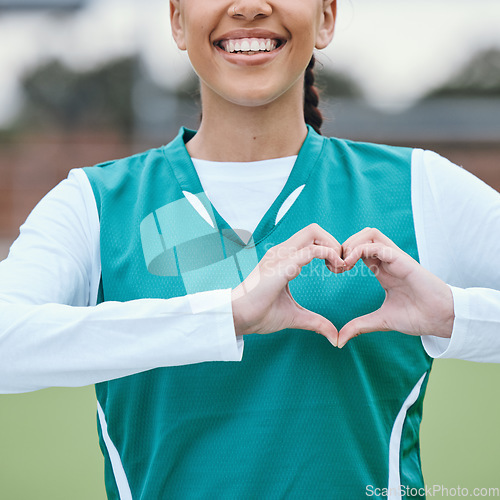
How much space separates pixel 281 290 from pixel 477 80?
1667 centimetres

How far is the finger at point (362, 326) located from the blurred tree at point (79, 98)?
13.8m

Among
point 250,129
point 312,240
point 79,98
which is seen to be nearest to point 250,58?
point 250,129

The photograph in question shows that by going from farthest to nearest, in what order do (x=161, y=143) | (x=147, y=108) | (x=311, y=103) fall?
1. (x=147, y=108)
2. (x=161, y=143)
3. (x=311, y=103)

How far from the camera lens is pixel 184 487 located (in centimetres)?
114

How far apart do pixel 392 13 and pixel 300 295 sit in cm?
1336

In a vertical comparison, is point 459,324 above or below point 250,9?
below

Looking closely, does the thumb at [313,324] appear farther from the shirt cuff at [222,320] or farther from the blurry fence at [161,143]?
the blurry fence at [161,143]

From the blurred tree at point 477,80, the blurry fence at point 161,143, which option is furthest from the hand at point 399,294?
the blurred tree at point 477,80

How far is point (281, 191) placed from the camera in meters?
1.25

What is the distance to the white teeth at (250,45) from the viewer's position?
119cm

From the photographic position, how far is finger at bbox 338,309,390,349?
106 centimetres

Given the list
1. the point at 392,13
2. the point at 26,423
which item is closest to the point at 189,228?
the point at 26,423

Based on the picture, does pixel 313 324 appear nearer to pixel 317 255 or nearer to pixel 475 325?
pixel 317 255

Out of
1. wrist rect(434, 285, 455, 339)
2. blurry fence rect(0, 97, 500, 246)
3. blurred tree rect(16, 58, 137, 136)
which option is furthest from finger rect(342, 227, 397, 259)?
blurred tree rect(16, 58, 137, 136)
